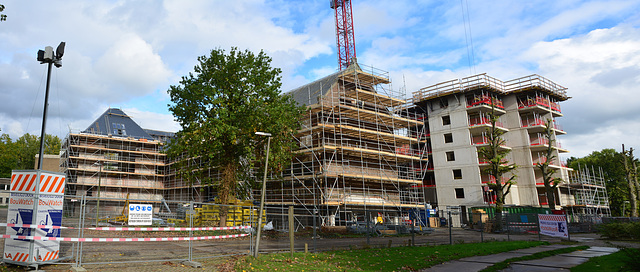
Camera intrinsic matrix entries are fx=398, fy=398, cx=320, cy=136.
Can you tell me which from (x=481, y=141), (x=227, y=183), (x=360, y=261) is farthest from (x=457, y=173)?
(x=360, y=261)

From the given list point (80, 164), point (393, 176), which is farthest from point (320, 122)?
point (80, 164)

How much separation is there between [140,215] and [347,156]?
85.7ft

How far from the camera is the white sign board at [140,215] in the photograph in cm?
1176

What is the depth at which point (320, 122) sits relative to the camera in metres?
37.4

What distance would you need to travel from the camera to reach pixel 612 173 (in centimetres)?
6969

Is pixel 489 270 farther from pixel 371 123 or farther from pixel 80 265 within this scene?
pixel 371 123

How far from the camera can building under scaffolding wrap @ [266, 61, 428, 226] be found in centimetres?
3447

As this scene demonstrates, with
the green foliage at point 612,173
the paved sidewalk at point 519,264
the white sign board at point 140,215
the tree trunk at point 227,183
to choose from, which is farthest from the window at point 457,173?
the white sign board at point 140,215

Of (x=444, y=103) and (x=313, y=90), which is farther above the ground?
(x=444, y=103)

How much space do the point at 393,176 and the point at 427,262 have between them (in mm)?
28180

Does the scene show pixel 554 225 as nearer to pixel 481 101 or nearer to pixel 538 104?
pixel 481 101

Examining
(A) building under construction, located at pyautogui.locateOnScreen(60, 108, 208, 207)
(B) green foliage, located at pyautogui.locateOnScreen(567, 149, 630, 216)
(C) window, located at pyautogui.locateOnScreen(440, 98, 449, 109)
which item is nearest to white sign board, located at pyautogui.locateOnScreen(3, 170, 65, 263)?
(A) building under construction, located at pyautogui.locateOnScreen(60, 108, 208, 207)

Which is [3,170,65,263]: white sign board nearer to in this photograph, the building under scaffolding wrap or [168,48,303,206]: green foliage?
[168,48,303,206]: green foliage

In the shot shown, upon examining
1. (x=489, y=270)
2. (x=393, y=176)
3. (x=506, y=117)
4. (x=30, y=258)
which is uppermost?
(x=506, y=117)
